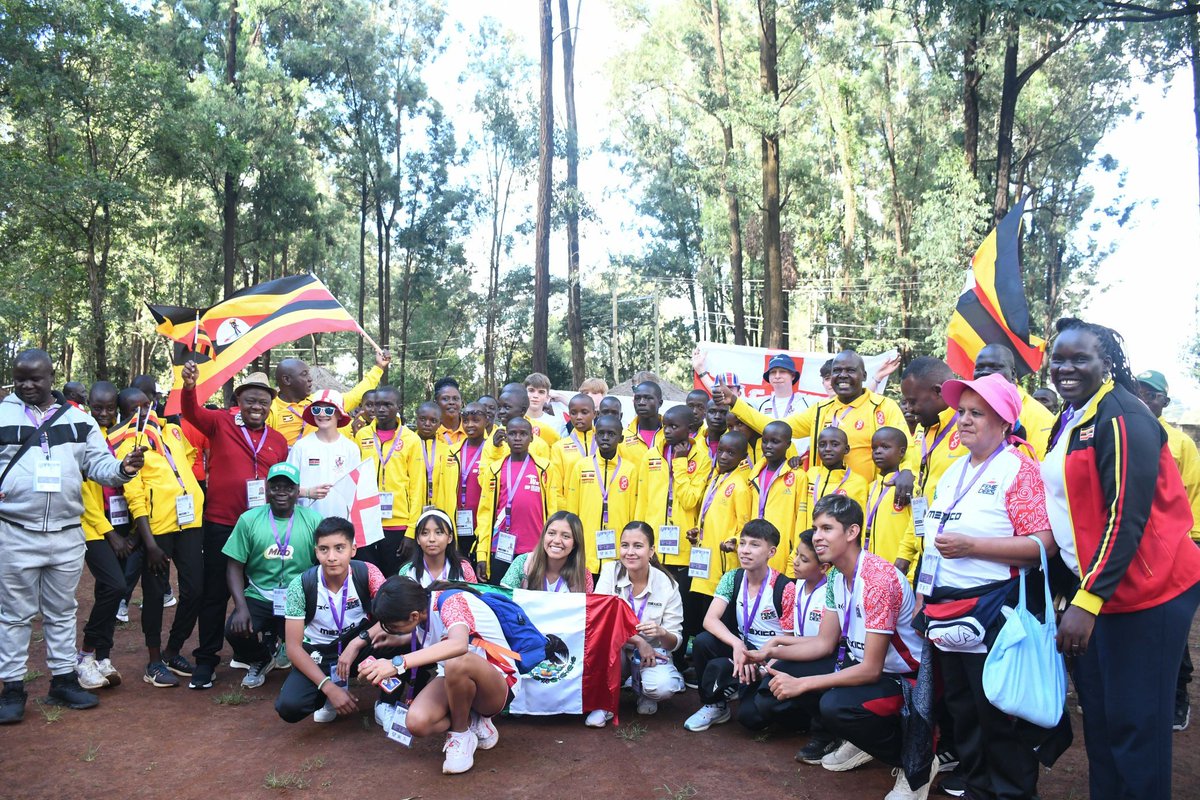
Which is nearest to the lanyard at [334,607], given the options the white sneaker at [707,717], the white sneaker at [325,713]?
the white sneaker at [325,713]

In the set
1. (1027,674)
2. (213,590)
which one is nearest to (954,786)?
(1027,674)

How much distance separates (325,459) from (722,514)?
301 cm

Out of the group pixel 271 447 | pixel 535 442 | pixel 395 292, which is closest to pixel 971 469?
pixel 535 442

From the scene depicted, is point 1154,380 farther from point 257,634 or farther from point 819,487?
point 257,634

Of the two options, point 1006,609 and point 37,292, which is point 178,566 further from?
point 37,292

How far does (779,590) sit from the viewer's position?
552cm

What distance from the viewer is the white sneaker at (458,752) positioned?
189 inches

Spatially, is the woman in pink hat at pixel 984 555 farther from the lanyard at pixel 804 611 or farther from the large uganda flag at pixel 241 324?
the large uganda flag at pixel 241 324

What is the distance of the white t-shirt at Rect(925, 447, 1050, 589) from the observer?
150 inches

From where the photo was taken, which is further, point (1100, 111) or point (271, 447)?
point (1100, 111)

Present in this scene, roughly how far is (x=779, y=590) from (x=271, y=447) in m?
3.95

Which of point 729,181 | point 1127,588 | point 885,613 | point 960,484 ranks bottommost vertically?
point 885,613

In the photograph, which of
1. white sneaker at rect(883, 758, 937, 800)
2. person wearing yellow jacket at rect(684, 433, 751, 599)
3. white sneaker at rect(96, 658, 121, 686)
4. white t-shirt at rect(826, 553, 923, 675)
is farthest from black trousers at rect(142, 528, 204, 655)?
white sneaker at rect(883, 758, 937, 800)

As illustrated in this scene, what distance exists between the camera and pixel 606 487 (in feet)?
23.5
